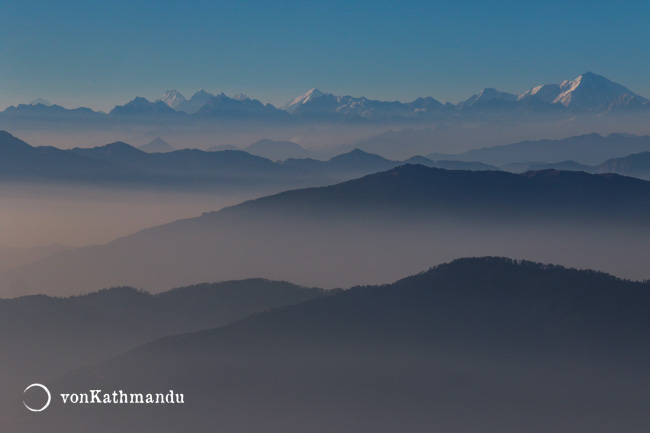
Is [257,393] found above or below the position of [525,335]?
below

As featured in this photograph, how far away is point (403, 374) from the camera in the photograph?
176500 mm

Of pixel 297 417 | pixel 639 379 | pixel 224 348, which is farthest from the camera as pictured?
pixel 224 348

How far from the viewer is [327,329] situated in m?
194

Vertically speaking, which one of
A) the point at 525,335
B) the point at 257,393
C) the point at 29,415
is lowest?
the point at 29,415

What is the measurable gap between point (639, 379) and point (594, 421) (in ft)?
68.9

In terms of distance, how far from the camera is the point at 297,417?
164 metres

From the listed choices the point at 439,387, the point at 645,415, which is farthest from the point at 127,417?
the point at 645,415

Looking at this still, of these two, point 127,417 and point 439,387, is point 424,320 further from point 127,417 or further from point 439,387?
point 127,417

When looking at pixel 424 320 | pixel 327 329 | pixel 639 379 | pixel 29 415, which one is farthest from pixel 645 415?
pixel 29 415

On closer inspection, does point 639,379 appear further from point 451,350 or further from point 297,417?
point 297,417

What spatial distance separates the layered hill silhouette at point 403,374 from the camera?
539 feet

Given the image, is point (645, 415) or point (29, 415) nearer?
point (645, 415)

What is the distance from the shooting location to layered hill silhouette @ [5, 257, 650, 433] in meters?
164

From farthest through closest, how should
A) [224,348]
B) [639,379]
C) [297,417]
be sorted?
[224,348] < [639,379] < [297,417]
